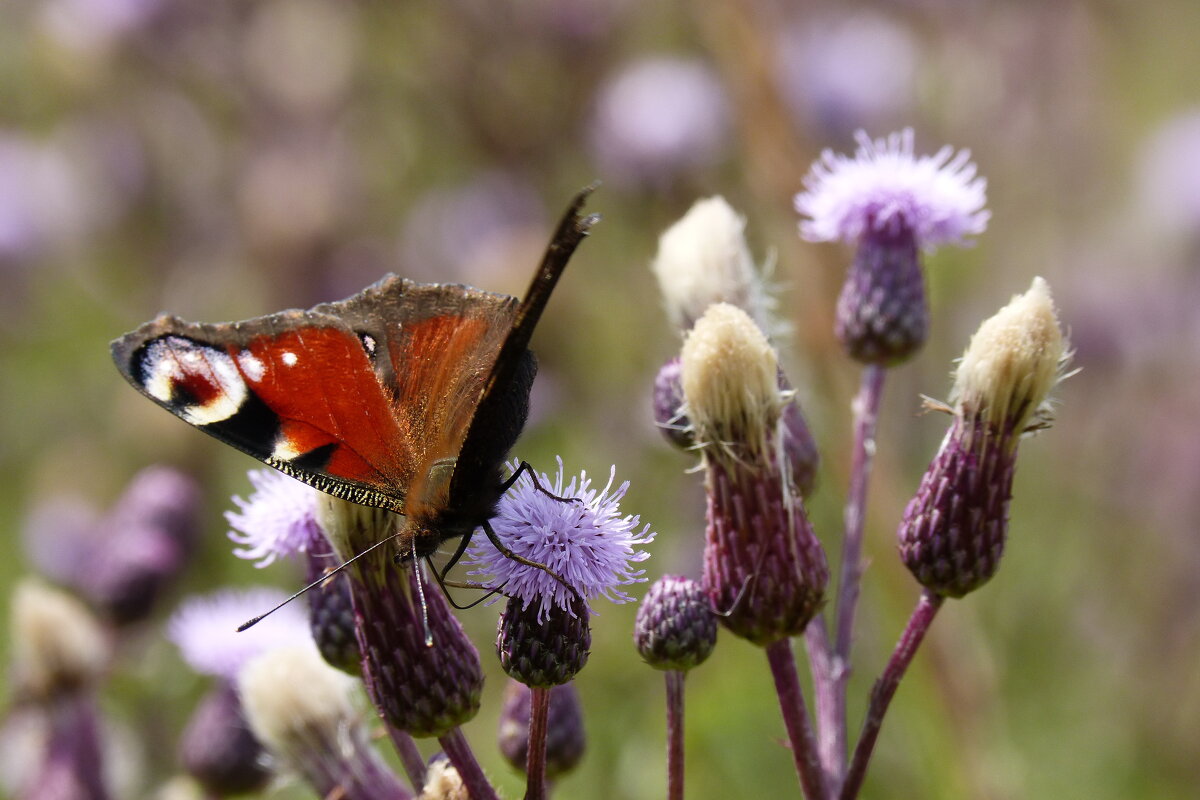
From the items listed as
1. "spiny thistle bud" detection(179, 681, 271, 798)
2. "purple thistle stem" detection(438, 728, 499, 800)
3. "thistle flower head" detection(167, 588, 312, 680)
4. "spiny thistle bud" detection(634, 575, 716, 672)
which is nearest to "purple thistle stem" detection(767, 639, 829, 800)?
"spiny thistle bud" detection(634, 575, 716, 672)

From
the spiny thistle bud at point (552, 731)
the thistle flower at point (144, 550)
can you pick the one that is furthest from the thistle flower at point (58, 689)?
the spiny thistle bud at point (552, 731)

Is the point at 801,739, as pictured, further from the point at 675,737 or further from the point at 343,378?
the point at 343,378

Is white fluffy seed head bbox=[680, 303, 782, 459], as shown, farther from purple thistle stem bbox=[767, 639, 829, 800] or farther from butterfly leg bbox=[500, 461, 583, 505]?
purple thistle stem bbox=[767, 639, 829, 800]

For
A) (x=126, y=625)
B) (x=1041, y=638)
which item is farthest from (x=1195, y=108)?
(x=126, y=625)

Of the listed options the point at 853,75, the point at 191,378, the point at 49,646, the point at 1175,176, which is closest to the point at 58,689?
the point at 49,646

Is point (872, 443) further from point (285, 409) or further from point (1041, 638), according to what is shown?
point (1041, 638)

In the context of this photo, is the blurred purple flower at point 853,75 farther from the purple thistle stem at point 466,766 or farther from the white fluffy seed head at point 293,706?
the purple thistle stem at point 466,766
